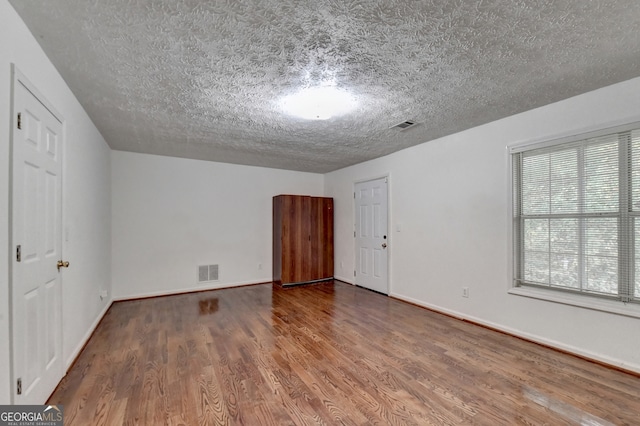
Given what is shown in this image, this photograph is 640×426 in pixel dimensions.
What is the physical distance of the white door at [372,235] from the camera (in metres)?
4.76

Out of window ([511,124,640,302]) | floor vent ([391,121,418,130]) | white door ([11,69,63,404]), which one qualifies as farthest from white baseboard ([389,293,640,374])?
white door ([11,69,63,404])

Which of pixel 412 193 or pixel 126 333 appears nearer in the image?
pixel 126 333

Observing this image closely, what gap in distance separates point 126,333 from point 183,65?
9.69ft

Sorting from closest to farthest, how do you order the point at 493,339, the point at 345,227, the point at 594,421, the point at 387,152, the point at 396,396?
the point at 594,421 → the point at 396,396 → the point at 493,339 → the point at 387,152 → the point at 345,227

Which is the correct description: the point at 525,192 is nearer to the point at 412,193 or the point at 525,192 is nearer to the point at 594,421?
the point at 412,193

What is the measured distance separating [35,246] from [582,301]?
4400 millimetres

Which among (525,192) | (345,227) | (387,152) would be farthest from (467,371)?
(345,227)

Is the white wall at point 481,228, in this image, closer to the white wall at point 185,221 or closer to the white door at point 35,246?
the white wall at point 185,221

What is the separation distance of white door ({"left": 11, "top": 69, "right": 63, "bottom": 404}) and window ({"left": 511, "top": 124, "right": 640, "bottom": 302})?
4.16 meters

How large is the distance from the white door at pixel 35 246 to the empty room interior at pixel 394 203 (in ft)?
0.07

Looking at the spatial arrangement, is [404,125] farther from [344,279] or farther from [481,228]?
[344,279]

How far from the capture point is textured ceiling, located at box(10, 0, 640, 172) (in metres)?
1.47

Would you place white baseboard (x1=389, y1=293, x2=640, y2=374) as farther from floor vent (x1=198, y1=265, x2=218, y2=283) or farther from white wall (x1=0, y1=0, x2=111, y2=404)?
white wall (x1=0, y1=0, x2=111, y2=404)

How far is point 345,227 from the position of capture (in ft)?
18.9
